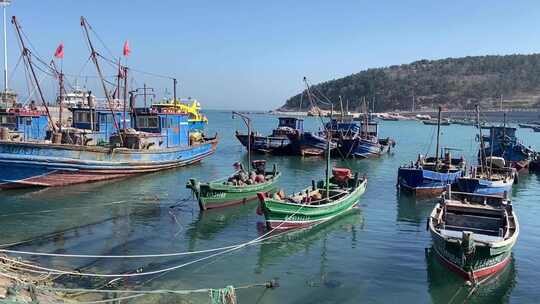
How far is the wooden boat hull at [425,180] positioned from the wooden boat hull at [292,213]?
8852mm

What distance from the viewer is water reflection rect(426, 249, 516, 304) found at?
14758 mm

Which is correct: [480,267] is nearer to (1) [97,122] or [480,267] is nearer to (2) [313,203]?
(2) [313,203]

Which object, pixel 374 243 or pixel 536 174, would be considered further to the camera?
pixel 536 174

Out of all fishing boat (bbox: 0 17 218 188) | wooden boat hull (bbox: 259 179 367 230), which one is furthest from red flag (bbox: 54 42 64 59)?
wooden boat hull (bbox: 259 179 367 230)

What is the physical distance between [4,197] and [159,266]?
15.1 metres

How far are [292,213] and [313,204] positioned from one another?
2.22 metres

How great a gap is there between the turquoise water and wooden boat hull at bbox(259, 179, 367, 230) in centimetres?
43

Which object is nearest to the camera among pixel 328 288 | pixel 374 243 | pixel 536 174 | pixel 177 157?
pixel 328 288

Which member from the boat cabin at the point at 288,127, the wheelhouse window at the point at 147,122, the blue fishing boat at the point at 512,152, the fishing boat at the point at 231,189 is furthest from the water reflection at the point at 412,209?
the boat cabin at the point at 288,127

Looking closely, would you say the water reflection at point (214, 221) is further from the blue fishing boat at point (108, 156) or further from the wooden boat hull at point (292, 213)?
the blue fishing boat at point (108, 156)

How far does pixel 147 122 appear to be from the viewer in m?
39.1

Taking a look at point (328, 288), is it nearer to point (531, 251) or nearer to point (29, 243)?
point (531, 251)

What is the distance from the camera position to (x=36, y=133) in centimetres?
3638

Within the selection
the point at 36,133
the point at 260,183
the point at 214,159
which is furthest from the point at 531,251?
the point at 214,159
